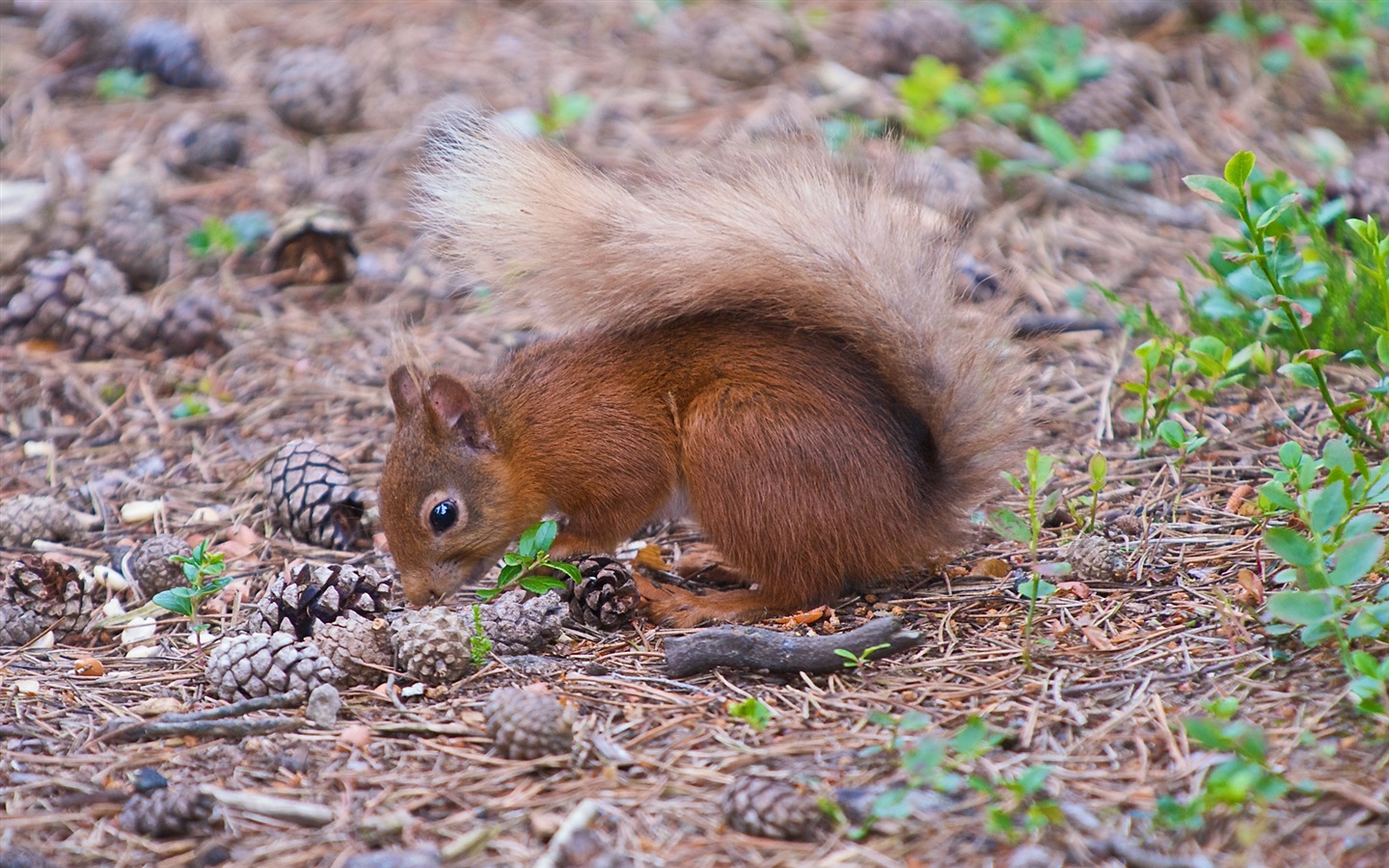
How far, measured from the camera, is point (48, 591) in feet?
8.09

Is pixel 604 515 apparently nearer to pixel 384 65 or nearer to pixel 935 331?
pixel 935 331

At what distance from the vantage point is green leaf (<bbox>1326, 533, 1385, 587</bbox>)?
1.71 metres

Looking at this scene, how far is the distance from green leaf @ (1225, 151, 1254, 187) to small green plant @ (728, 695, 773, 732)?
118 cm

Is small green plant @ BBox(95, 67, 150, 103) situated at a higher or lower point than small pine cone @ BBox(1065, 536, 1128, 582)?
higher

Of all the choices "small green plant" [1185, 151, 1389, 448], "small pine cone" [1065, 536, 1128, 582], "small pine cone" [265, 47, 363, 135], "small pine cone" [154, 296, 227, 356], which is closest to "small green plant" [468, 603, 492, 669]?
"small pine cone" [1065, 536, 1128, 582]

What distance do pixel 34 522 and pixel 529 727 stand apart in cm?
150

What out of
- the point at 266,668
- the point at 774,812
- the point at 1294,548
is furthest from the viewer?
the point at 266,668

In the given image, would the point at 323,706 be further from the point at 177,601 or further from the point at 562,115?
the point at 562,115

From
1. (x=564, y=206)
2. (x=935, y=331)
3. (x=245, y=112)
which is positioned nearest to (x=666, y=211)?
(x=564, y=206)

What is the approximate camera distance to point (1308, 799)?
161cm

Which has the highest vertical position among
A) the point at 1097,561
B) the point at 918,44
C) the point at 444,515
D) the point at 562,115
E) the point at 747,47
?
the point at 918,44

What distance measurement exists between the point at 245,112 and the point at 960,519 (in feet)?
11.0

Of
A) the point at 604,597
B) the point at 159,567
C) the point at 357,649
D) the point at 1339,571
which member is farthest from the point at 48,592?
the point at 1339,571

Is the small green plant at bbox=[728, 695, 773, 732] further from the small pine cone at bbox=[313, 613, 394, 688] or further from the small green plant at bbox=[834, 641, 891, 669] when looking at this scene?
the small pine cone at bbox=[313, 613, 394, 688]
